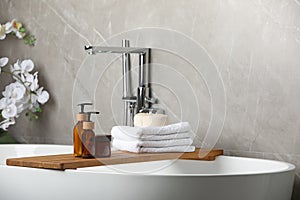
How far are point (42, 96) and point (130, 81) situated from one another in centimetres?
56

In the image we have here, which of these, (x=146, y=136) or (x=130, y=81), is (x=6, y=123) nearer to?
(x=130, y=81)

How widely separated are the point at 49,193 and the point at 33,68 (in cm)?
132

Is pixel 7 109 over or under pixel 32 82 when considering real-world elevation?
under

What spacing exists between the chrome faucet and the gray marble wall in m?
0.04

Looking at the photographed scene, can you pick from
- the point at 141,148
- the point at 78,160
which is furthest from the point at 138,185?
the point at 141,148

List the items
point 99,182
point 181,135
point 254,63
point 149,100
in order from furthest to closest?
point 149,100, point 254,63, point 181,135, point 99,182

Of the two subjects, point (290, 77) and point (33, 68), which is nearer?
point (290, 77)

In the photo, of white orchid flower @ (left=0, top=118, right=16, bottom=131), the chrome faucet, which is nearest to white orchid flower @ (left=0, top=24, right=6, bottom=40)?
white orchid flower @ (left=0, top=118, right=16, bottom=131)

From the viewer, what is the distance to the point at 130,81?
8.73 ft

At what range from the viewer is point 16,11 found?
3125 millimetres

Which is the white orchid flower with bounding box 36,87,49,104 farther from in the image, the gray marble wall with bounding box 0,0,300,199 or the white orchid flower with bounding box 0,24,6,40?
the white orchid flower with bounding box 0,24,6,40

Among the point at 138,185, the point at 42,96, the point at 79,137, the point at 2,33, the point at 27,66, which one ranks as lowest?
→ the point at 138,185

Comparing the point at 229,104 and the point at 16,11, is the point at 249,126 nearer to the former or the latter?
the point at 229,104

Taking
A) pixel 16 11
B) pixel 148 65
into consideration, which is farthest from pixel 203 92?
pixel 16 11
